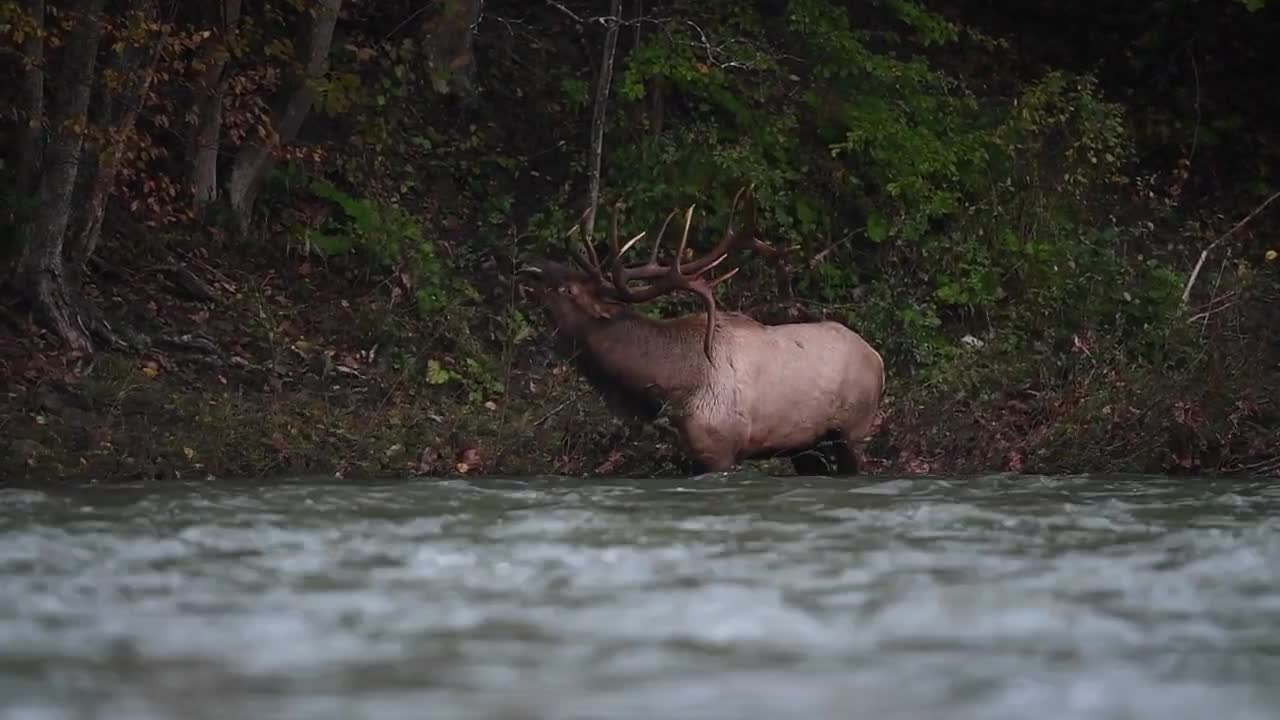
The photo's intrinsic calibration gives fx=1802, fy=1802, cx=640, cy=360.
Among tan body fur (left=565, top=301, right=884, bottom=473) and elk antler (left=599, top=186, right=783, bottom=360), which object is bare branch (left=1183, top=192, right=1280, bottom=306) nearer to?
tan body fur (left=565, top=301, right=884, bottom=473)

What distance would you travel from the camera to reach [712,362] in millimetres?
10977

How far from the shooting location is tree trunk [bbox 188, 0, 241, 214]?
1323 centimetres

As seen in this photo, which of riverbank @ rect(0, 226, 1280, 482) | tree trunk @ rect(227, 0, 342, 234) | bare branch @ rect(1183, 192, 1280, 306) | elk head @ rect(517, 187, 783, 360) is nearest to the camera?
riverbank @ rect(0, 226, 1280, 482)

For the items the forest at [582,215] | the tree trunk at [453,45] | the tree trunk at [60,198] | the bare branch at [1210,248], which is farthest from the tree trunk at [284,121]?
A: the bare branch at [1210,248]

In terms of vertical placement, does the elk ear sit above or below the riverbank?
above

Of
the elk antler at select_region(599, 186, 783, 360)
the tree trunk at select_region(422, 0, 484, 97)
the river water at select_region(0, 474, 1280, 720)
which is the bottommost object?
the river water at select_region(0, 474, 1280, 720)

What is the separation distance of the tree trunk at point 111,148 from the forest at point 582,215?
0.03m

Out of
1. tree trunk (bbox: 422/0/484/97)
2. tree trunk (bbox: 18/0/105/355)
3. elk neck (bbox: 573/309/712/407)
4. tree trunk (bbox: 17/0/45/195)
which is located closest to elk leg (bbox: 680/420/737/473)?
elk neck (bbox: 573/309/712/407)

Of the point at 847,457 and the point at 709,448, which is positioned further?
the point at 847,457

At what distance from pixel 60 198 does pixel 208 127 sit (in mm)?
2148

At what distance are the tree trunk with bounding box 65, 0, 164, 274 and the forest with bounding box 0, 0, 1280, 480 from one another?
0.03 meters

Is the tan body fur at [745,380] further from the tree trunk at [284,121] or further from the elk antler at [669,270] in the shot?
the tree trunk at [284,121]

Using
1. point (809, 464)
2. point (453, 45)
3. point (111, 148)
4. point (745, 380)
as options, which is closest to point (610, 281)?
point (745, 380)

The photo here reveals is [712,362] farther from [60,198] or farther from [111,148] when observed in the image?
[60,198]
